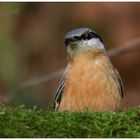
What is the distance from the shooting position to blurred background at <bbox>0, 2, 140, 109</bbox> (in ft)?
34.0

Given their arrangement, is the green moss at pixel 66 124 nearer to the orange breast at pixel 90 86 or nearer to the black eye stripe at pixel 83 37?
the orange breast at pixel 90 86

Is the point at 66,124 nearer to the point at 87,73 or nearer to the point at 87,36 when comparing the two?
the point at 87,73

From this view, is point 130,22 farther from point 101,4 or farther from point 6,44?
point 6,44

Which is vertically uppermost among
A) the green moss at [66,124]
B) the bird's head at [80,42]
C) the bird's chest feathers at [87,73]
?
the bird's head at [80,42]

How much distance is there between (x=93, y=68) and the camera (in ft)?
18.0

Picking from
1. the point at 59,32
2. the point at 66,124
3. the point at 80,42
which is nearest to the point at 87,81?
the point at 80,42

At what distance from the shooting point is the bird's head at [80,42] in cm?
554

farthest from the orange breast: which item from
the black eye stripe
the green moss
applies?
the green moss

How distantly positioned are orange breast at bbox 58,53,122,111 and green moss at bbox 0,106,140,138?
95cm

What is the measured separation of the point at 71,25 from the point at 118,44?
89 cm

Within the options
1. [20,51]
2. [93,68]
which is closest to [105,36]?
[20,51]

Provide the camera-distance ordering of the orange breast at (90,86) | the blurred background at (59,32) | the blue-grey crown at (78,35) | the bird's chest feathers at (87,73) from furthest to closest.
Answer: the blurred background at (59,32) < the blue-grey crown at (78,35) < the bird's chest feathers at (87,73) < the orange breast at (90,86)

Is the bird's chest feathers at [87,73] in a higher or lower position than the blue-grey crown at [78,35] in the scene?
lower

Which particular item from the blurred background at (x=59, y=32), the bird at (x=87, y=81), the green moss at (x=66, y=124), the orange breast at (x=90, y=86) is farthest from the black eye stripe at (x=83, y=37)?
the blurred background at (x=59, y=32)
